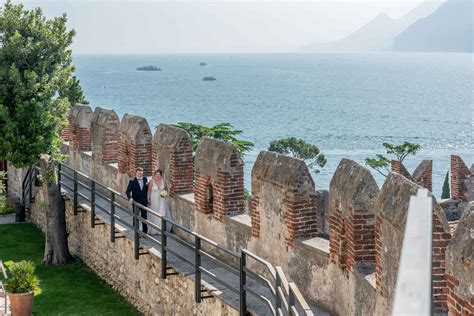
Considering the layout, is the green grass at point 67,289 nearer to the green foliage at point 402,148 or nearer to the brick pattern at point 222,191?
the brick pattern at point 222,191

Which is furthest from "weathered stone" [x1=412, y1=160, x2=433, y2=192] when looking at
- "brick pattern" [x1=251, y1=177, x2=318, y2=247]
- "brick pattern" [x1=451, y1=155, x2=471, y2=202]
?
"brick pattern" [x1=251, y1=177, x2=318, y2=247]

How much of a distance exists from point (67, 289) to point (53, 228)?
2.15 meters

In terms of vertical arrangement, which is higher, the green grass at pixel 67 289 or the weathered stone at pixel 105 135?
the weathered stone at pixel 105 135

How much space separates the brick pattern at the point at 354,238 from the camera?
23.8 ft

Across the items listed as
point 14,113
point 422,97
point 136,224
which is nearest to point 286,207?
point 136,224

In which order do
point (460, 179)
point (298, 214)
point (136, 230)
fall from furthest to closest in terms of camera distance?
point (460, 179), point (136, 230), point (298, 214)

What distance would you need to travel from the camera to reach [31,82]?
13.7 metres

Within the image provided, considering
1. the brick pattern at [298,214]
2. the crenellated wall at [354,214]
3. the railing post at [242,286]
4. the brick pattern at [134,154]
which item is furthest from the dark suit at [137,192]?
the crenellated wall at [354,214]

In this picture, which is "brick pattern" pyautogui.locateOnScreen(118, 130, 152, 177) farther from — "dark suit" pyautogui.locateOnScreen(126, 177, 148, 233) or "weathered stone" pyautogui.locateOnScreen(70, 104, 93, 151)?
"weathered stone" pyautogui.locateOnScreen(70, 104, 93, 151)

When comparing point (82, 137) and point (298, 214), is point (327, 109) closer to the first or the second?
point (82, 137)

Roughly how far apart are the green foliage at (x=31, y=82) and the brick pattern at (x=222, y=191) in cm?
449

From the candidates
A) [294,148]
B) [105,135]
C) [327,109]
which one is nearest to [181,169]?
[105,135]

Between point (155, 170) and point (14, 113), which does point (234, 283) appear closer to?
point (155, 170)

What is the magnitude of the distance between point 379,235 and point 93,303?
690cm
